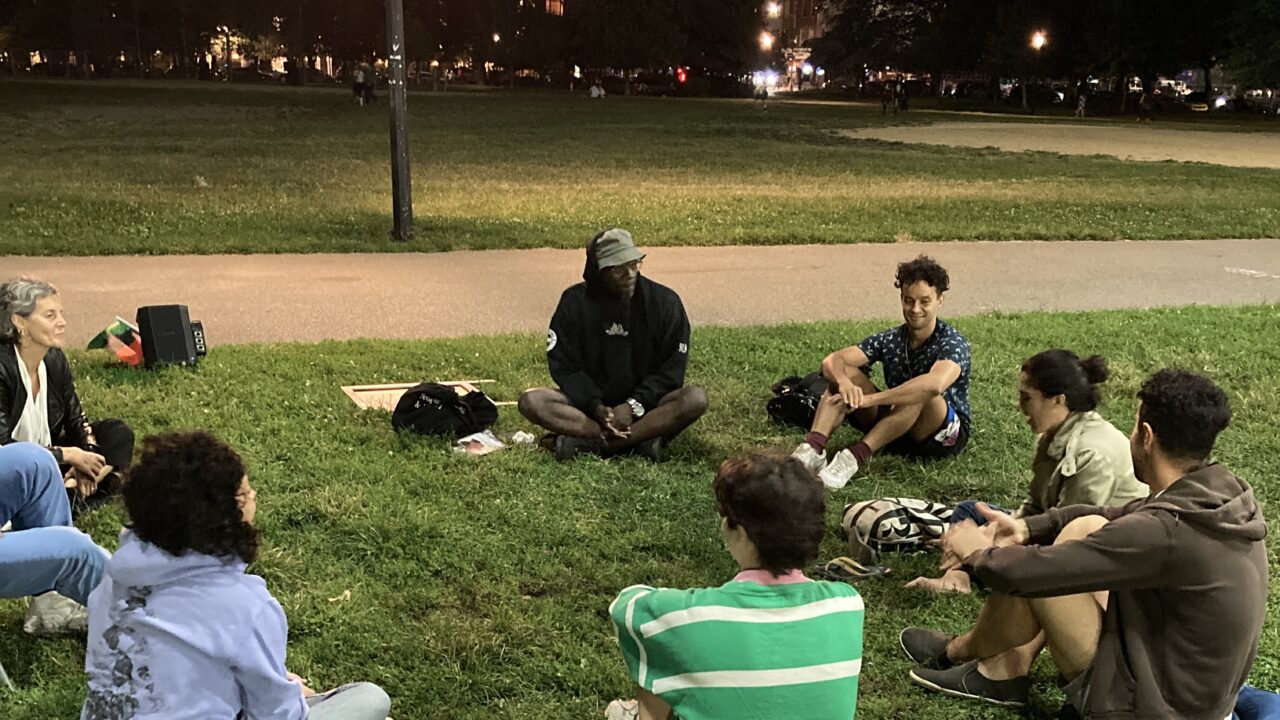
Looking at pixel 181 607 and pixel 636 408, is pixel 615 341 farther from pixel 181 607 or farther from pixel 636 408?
pixel 181 607

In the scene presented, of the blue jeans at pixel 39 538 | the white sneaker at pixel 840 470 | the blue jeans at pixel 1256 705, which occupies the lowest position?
the white sneaker at pixel 840 470

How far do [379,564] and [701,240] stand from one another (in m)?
8.90

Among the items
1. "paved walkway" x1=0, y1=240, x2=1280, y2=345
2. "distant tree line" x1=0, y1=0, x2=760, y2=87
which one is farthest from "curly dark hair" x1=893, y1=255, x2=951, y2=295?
"distant tree line" x1=0, y1=0, x2=760, y2=87

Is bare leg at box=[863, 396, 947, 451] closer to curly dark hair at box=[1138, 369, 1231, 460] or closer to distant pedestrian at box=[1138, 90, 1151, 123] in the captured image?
curly dark hair at box=[1138, 369, 1231, 460]

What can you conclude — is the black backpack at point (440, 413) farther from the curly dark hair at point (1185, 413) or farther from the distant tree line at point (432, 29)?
the distant tree line at point (432, 29)

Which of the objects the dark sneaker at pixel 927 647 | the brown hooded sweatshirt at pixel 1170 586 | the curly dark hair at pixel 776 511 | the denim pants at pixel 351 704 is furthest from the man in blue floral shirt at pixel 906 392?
the curly dark hair at pixel 776 511

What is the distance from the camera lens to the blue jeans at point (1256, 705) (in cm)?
334

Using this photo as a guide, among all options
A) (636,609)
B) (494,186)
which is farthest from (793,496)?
(494,186)

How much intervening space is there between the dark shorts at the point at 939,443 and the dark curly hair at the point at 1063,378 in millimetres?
1831

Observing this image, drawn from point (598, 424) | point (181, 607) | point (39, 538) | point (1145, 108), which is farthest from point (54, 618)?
point (1145, 108)

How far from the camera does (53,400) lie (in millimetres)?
5031

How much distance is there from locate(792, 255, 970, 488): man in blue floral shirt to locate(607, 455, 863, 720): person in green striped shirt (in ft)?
10.5

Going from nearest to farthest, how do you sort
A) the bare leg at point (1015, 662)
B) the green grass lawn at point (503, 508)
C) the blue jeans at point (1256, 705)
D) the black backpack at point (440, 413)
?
the blue jeans at point (1256, 705)
the bare leg at point (1015, 662)
the green grass lawn at point (503, 508)
the black backpack at point (440, 413)

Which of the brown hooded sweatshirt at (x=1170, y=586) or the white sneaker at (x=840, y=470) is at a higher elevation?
the brown hooded sweatshirt at (x=1170, y=586)
